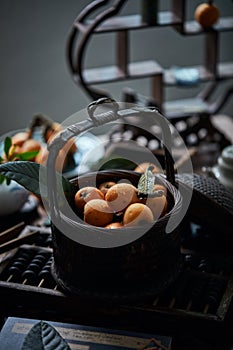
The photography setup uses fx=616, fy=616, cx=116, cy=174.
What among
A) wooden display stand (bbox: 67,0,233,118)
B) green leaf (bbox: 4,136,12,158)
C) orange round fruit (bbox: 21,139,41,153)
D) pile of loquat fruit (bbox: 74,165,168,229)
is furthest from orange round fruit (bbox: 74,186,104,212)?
wooden display stand (bbox: 67,0,233,118)

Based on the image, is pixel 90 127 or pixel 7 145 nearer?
pixel 90 127

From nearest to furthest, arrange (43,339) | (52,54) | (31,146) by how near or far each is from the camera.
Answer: (43,339)
(31,146)
(52,54)

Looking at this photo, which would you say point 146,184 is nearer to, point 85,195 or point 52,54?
point 85,195

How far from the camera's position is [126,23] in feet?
6.02

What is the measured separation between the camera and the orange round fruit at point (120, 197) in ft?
3.66

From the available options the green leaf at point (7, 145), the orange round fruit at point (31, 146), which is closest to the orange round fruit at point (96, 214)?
the green leaf at point (7, 145)

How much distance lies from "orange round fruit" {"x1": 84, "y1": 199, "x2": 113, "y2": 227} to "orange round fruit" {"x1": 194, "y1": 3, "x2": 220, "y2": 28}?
957mm

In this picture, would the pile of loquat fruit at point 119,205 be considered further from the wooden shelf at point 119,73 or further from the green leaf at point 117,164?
the wooden shelf at point 119,73

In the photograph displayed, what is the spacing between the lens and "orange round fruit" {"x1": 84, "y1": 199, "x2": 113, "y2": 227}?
110cm

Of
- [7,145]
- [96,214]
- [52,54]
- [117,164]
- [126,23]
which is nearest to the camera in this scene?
[96,214]

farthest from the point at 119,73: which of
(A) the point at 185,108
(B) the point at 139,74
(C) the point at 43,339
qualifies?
(C) the point at 43,339

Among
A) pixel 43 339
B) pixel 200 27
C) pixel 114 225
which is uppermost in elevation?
pixel 200 27

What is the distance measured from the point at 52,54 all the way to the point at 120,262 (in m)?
1.55

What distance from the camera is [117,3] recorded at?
171cm
